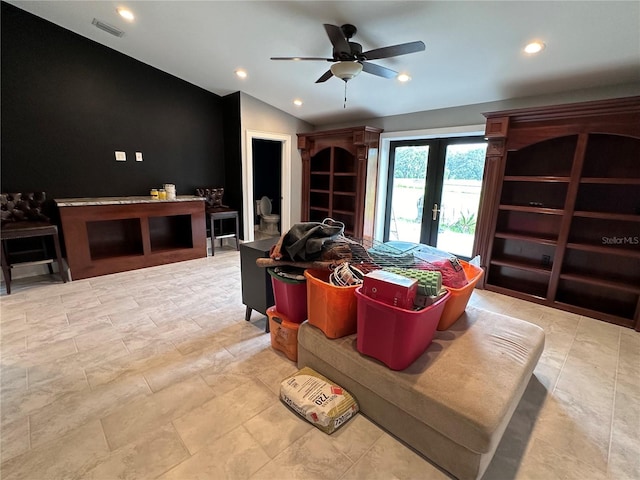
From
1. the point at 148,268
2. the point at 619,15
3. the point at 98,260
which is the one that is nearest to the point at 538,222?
the point at 619,15

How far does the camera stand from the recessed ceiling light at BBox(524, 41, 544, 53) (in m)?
2.47

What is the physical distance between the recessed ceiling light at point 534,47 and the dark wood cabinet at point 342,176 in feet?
7.25

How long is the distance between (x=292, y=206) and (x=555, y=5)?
14.5 feet

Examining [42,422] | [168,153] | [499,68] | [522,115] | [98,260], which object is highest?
[499,68]

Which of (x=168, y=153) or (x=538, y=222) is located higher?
(x=168, y=153)

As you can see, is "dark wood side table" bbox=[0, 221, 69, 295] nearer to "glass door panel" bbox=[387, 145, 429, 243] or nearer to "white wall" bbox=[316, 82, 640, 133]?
"white wall" bbox=[316, 82, 640, 133]

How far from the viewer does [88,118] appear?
12.6 ft

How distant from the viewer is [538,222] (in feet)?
11.1

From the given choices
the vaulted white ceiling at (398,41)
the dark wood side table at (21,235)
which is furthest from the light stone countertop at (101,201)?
the vaulted white ceiling at (398,41)

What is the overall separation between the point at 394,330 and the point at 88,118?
467cm

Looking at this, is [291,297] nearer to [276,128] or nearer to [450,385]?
[450,385]

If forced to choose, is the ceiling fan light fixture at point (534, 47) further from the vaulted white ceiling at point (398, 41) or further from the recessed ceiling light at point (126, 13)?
the recessed ceiling light at point (126, 13)

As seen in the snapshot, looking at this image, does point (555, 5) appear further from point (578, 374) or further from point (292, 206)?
point (292, 206)

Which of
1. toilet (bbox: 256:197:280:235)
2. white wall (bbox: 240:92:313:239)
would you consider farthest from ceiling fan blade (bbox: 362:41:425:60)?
toilet (bbox: 256:197:280:235)
